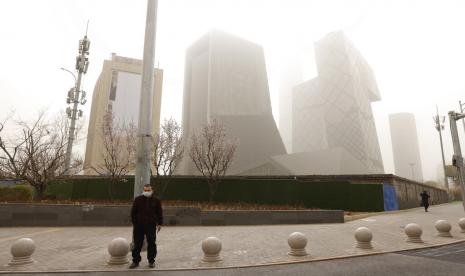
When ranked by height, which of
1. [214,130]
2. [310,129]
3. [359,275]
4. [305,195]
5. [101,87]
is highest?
[101,87]

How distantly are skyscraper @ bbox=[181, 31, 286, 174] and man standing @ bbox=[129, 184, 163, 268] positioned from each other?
44289mm

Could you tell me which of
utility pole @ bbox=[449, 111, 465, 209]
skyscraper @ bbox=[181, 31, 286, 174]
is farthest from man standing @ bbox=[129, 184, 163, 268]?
skyscraper @ bbox=[181, 31, 286, 174]

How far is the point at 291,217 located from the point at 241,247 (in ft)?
23.2

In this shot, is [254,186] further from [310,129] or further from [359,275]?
[310,129]

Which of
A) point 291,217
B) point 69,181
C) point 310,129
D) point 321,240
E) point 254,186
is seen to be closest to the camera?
point 321,240

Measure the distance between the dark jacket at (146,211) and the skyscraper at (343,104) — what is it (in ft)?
230

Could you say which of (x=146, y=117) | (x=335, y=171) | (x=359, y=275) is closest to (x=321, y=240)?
(x=359, y=275)

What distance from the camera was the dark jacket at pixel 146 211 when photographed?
6805 mm

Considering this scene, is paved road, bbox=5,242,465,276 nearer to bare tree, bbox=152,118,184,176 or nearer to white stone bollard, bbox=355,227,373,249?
white stone bollard, bbox=355,227,373,249

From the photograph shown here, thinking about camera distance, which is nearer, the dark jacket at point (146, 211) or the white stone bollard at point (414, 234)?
the dark jacket at point (146, 211)

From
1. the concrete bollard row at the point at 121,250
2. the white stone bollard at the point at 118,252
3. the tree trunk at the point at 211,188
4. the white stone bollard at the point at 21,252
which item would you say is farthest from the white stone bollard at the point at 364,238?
the tree trunk at the point at 211,188

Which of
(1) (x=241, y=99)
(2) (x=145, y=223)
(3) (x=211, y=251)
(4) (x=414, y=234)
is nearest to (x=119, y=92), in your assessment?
(1) (x=241, y=99)

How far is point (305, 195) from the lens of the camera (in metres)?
22.4

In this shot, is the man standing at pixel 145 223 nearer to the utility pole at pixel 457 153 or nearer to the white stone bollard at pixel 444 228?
the white stone bollard at pixel 444 228
